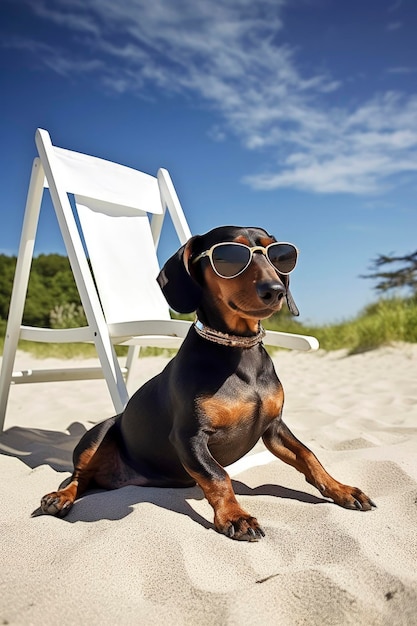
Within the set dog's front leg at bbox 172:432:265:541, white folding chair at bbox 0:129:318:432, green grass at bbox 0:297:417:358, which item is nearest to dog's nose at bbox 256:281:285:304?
dog's front leg at bbox 172:432:265:541

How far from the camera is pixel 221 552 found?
184 cm

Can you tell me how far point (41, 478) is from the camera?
2.88 meters

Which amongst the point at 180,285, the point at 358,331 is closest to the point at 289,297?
the point at 180,285

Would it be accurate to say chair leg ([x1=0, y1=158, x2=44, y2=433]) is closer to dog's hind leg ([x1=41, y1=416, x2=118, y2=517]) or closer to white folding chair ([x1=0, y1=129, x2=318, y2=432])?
white folding chair ([x1=0, y1=129, x2=318, y2=432])

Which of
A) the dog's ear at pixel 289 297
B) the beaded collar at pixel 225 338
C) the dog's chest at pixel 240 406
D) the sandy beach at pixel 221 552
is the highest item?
the dog's ear at pixel 289 297

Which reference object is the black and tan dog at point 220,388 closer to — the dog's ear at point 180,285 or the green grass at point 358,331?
the dog's ear at point 180,285

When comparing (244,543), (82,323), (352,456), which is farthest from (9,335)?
(82,323)

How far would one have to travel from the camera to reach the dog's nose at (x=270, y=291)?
2043 mm

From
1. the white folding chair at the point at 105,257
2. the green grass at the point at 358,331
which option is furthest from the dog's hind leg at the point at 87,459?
the green grass at the point at 358,331

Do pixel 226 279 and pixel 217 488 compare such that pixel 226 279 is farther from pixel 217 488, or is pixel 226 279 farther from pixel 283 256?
pixel 217 488

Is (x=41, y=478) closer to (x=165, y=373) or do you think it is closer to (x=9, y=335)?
(x=165, y=373)

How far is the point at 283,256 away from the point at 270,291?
309mm

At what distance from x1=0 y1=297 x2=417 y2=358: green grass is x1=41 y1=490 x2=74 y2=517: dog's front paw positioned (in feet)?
25.8

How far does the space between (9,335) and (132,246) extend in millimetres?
1063
